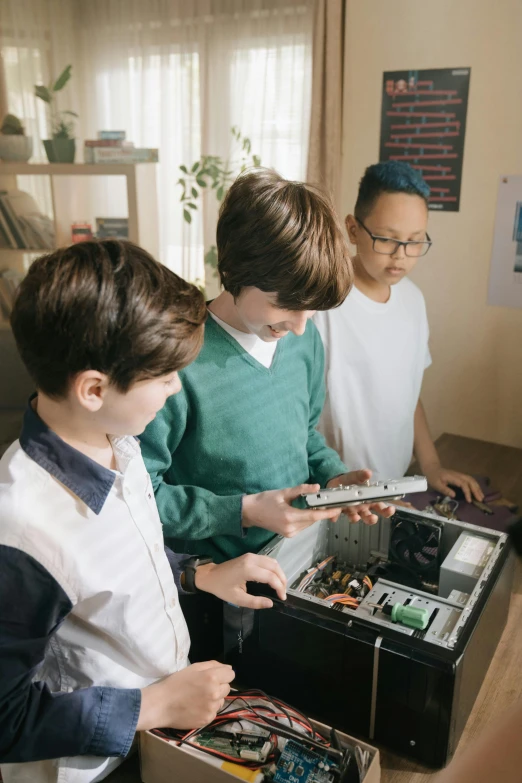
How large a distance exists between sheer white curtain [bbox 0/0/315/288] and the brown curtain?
0.36 meters

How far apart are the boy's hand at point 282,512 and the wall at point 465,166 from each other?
5.49 feet

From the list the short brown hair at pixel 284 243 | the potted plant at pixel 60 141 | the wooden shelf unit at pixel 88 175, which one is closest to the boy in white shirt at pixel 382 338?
the short brown hair at pixel 284 243

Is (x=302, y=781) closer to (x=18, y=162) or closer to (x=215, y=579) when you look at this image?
(x=215, y=579)

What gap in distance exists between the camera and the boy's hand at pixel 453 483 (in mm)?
1633

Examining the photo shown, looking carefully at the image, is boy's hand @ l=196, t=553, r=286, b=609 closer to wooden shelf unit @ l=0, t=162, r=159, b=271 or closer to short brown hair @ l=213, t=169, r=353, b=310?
short brown hair @ l=213, t=169, r=353, b=310

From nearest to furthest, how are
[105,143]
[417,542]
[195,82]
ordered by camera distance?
1. [417,542]
2. [105,143]
3. [195,82]

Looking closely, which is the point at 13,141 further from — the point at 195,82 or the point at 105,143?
the point at 195,82

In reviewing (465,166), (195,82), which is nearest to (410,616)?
(465,166)

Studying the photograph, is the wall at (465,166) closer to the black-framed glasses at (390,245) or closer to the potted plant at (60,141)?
the black-framed glasses at (390,245)

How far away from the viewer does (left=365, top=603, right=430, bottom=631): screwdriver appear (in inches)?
36.1

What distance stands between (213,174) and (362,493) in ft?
9.34

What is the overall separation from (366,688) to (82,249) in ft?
2.21

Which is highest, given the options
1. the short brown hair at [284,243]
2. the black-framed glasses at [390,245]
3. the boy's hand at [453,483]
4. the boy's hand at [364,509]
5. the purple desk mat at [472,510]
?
the short brown hair at [284,243]

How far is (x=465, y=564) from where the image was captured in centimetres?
105
